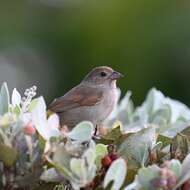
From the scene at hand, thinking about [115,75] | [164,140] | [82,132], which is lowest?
[115,75]

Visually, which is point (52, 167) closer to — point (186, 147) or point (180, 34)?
point (186, 147)

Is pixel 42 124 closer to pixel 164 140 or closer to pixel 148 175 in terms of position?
pixel 148 175

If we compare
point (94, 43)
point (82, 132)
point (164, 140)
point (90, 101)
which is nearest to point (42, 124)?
point (82, 132)

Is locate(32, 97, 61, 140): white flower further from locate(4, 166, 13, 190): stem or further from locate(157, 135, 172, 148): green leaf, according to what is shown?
locate(157, 135, 172, 148): green leaf

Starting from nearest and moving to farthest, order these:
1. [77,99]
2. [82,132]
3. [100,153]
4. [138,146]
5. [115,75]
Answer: [82,132] < [100,153] < [138,146] < [77,99] < [115,75]

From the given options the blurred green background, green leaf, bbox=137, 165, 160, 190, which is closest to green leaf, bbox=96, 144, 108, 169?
green leaf, bbox=137, 165, 160, 190
